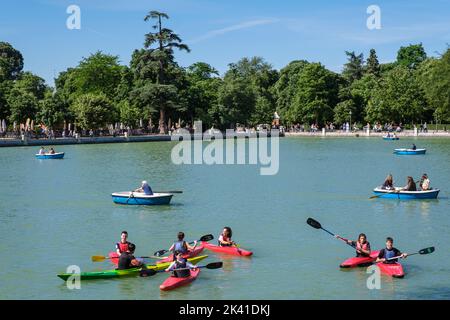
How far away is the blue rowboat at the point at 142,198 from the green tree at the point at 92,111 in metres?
56.2

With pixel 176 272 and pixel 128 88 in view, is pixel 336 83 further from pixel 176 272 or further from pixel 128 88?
pixel 176 272

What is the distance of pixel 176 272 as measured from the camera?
17.9 metres

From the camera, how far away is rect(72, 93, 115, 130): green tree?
281 ft

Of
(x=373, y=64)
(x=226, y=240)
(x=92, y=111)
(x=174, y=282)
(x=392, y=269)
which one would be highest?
(x=373, y=64)

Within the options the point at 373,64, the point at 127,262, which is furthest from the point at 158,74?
the point at 127,262

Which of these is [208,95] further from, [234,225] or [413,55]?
[234,225]

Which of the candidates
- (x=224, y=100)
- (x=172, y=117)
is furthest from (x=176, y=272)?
(x=224, y=100)

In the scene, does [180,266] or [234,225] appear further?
[234,225]

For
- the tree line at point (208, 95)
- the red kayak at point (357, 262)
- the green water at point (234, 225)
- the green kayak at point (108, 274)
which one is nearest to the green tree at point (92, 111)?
the tree line at point (208, 95)

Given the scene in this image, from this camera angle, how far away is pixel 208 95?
106 m

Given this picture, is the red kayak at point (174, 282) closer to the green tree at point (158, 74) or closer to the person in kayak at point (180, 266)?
the person in kayak at point (180, 266)

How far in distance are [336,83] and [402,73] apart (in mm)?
12310

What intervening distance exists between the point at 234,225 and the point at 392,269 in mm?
8986

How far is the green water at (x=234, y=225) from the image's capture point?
17750mm
